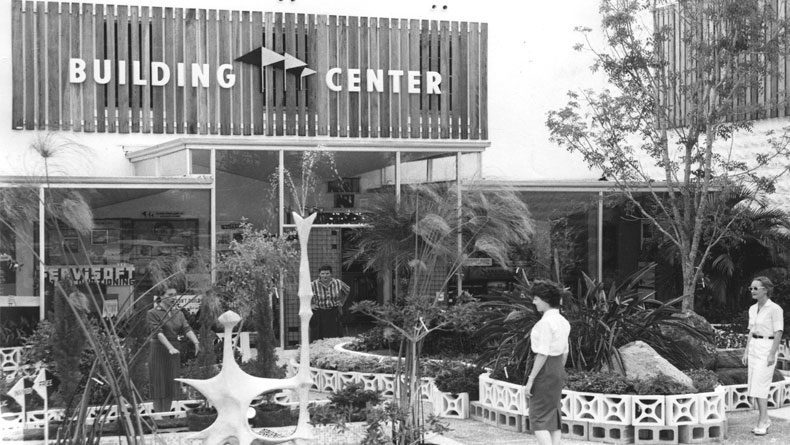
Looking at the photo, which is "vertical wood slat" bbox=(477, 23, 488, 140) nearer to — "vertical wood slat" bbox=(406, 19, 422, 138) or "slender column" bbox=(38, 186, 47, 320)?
"vertical wood slat" bbox=(406, 19, 422, 138)

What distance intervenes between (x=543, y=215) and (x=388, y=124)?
407 cm

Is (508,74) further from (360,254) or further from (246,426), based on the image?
(246,426)

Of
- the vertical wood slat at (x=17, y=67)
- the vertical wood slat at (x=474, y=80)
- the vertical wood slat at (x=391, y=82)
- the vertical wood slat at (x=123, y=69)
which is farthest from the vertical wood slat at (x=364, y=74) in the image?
the vertical wood slat at (x=17, y=67)

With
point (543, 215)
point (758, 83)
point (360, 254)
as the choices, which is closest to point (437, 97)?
point (543, 215)

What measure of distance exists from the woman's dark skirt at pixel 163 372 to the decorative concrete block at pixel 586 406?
13.1ft

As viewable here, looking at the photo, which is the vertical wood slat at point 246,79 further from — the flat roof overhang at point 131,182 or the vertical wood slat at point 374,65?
the flat roof overhang at point 131,182

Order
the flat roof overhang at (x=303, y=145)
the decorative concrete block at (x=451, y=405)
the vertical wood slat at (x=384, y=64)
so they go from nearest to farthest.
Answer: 1. the decorative concrete block at (x=451, y=405)
2. the flat roof overhang at (x=303, y=145)
3. the vertical wood slat at (x=384, y=64)

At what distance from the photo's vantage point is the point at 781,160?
63.3 feet

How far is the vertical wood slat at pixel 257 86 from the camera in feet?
69.5

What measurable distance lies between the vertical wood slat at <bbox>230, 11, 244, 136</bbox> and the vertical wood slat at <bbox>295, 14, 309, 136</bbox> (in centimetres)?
111

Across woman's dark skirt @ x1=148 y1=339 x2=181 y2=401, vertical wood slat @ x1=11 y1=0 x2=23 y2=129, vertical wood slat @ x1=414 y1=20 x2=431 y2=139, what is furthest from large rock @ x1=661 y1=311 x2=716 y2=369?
vertical wood slat @ x1=11 y1=0 x2=23 y2=129

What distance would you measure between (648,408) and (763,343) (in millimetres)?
1311

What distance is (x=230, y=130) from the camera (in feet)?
69.2

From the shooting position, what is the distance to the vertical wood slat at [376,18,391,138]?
2191cm
